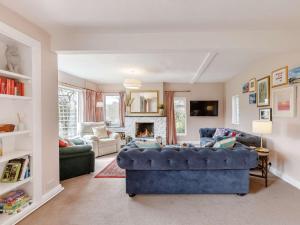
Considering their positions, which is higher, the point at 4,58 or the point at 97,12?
the point at 97,12

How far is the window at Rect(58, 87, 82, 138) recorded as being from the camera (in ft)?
20.1

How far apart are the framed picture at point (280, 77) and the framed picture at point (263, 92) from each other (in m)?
0.23

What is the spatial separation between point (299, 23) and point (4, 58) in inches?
165

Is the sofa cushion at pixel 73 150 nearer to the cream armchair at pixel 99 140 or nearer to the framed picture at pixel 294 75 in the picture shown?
the cream armchair at pixel 99 140

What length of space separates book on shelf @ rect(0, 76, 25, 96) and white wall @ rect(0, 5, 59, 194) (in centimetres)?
32

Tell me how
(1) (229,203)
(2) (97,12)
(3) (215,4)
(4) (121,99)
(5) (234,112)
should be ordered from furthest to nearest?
1. (4) (121,99)
2. (5) (234,112)
3. (1) (229,203)
4. (2) (97,12)
5. (3) (215,4)

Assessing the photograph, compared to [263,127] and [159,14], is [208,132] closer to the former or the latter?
[263,127]

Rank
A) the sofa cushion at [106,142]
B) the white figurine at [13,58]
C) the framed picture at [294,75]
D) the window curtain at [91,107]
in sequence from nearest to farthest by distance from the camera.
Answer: the white figurine at [13,58] → the framed picture at [294,75] → the sofa cushion at [106,142] → the window curtain at [91,107]

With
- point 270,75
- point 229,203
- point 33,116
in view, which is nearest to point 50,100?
point 33,116

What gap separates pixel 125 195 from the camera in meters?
3.20

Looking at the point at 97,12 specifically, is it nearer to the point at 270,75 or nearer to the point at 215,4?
the point at 215,4

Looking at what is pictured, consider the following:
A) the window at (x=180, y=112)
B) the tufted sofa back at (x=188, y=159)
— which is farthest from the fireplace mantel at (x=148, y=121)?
the tufted sofa back at (x=188, y=159)

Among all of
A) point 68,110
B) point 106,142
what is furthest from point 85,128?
point 106,142

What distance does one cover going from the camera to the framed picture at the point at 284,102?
3551 millimetres
